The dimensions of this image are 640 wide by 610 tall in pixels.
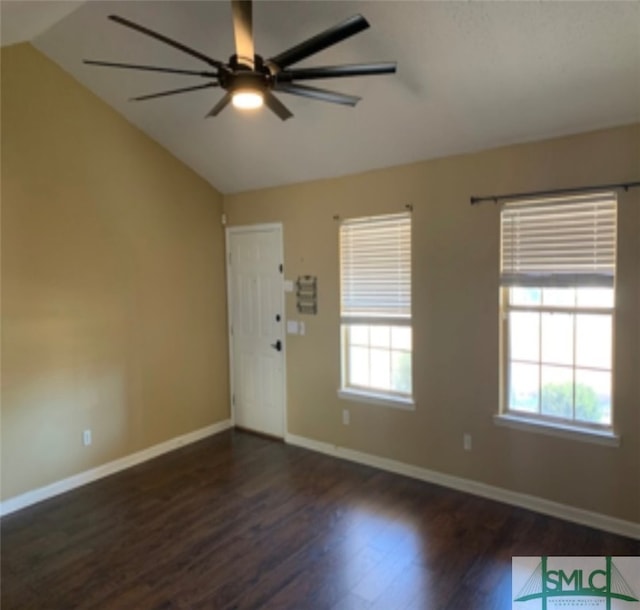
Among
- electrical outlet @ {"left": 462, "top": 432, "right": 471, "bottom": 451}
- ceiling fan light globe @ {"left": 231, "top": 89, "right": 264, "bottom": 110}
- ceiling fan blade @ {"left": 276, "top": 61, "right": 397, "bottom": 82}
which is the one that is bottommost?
electrical outlet @ {"left": 462, "top": 432, "right": 471, "bottom": 451}

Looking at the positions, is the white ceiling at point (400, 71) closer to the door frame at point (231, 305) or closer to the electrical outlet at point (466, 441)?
the door frame at point (231, 305)

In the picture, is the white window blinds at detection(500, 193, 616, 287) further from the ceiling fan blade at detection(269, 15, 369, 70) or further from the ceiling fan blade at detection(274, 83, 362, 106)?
the ceiling fan blade at detection(269, 15, 369, 70)

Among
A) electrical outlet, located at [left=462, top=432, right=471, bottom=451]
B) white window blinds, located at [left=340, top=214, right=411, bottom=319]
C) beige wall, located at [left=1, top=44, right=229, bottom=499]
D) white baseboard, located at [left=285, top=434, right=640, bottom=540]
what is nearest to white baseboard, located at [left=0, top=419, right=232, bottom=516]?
beige wall, located at [left=1, top=44, right=229, bottom=499]

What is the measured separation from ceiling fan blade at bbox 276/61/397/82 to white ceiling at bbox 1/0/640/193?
2.04 feet

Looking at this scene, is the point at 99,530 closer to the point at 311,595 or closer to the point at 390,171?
the point at 311,595

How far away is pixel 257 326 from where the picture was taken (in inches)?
193

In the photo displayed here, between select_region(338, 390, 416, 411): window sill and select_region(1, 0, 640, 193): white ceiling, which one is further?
select_region(338, 390, 416, 411): window sill

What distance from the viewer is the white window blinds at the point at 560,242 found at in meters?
2.98

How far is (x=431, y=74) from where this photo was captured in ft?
9.36

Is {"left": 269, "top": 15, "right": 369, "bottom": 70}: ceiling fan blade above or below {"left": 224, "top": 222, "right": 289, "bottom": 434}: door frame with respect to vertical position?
above

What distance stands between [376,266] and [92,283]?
2431 millimetres

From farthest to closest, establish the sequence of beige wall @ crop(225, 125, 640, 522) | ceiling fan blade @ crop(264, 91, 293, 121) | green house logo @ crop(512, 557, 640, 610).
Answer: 1. beige wall @ crop(225, 125, 640, 522)
2. green house logo @ crop(512, 557, 640, 610)
3. ceiling fan blade @ crop(264, 91, 293, 121)

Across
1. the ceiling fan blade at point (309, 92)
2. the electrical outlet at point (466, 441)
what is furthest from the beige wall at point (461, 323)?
the ceiling fan blade at point (309, 92)

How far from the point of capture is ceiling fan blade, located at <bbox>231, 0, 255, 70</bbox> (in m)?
1.86
